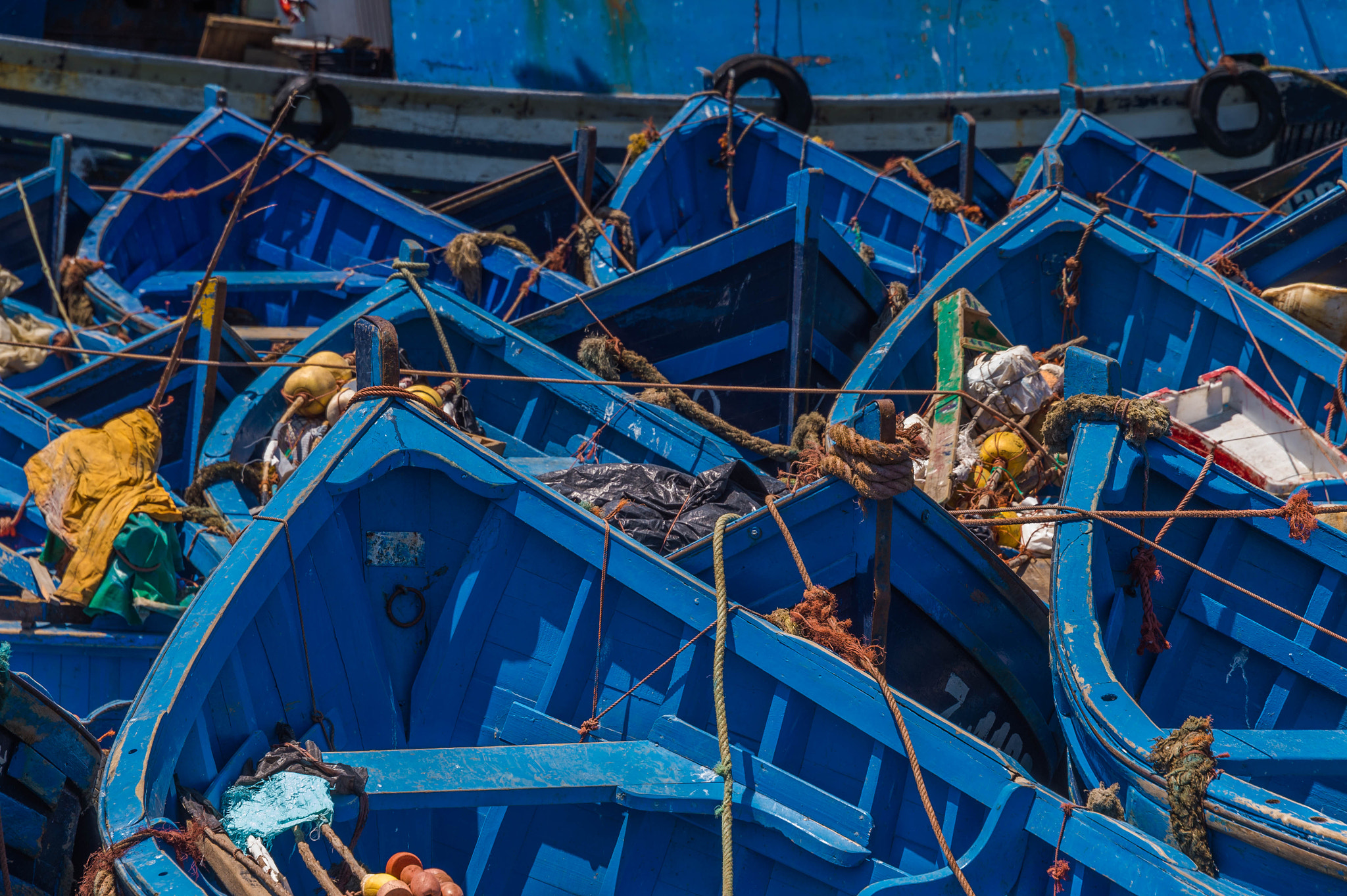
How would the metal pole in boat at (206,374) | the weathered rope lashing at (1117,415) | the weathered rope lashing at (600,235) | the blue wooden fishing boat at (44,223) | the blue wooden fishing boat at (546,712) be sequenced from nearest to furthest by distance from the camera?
the blue wooden fishing boat at (546,712)
the weathered rope lashing at (1117,415)
the metal pole in boat at (206,374)
the weathered rope lashing at (600,235)
the blue wooden fishing boat at (44,223)

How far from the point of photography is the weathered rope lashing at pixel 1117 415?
15.2ft

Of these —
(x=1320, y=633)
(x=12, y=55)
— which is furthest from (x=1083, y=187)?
(x=12, y=55)

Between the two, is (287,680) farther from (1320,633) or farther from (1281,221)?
(1281,221)

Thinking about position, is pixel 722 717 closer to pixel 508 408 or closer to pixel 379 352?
pixel 379 352

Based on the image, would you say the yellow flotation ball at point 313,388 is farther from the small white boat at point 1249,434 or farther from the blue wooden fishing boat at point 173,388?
the small white boat at point 1249,434

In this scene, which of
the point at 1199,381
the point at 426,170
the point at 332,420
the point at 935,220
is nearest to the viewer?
the point at 332,420

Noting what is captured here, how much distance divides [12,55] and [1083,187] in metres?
9.35

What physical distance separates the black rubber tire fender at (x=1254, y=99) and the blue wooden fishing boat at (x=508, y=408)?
25.8 feet

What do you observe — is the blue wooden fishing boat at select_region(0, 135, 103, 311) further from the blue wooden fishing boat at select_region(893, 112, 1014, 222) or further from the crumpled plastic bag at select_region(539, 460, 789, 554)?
the blue wooden fishing boat at select_region(893, 112, 1014, 222)

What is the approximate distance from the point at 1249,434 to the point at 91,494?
5581 mm

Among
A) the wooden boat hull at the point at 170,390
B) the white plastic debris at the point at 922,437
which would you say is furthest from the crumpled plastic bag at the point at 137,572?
the white plastic debris at the point at 922,437

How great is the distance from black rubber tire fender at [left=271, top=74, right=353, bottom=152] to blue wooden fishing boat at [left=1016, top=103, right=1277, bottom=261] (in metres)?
6.09

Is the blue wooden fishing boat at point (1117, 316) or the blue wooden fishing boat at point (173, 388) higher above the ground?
the blue wooden fishing boat at point (1117, 316)

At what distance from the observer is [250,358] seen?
267 inches
